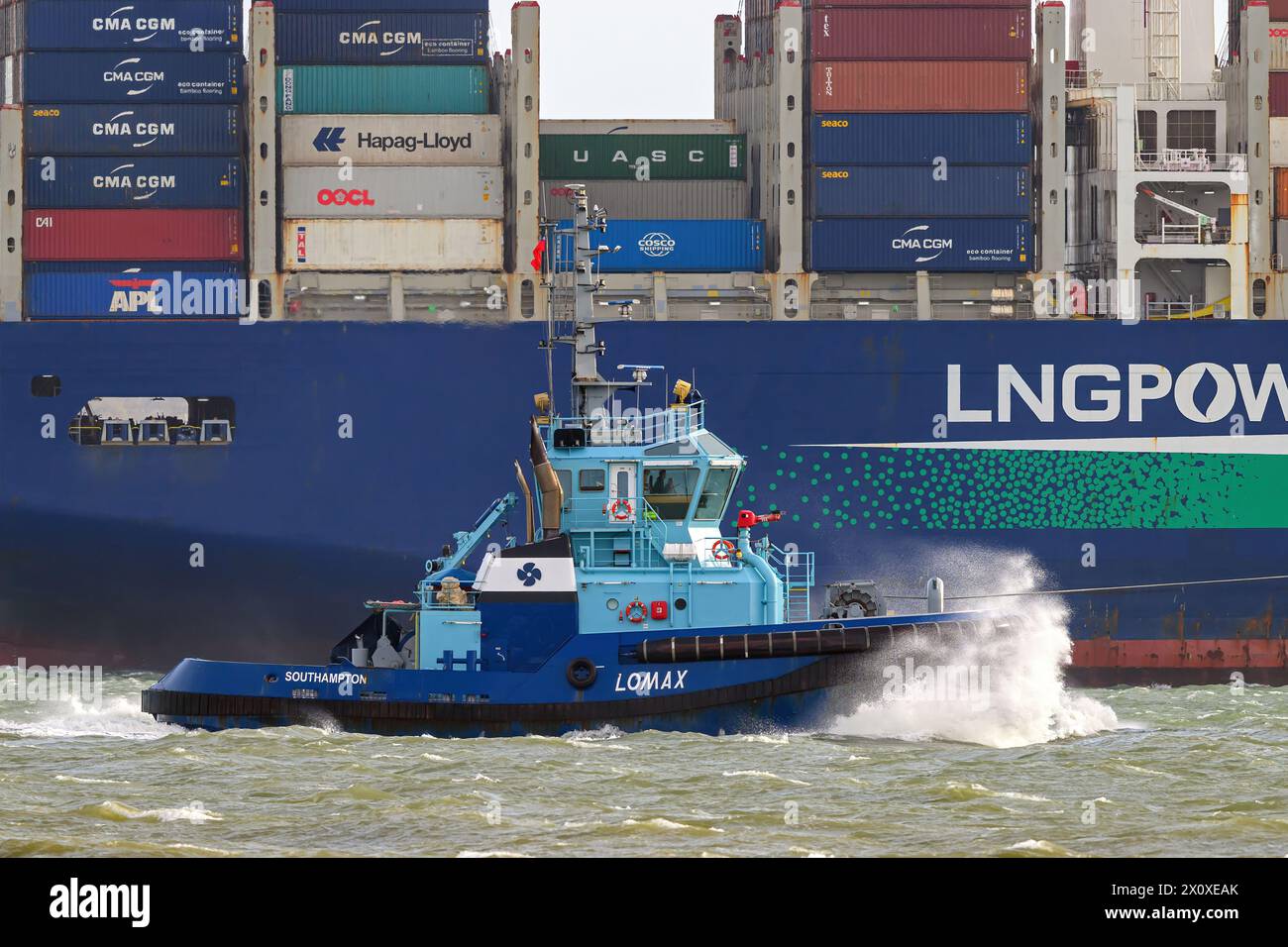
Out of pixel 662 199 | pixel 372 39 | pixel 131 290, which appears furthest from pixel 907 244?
pixel 131 290

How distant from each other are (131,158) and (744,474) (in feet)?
36.7

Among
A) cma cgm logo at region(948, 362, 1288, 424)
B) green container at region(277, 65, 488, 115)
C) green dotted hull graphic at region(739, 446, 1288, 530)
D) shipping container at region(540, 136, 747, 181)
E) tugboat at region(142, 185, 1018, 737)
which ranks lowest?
tugboat at region(142, 185, 1018, 737)

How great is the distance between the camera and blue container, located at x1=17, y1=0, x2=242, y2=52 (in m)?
34.5

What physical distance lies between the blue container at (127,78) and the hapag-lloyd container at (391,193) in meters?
2.03

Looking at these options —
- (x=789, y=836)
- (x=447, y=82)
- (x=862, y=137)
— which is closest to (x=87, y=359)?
(x=447, y=82)

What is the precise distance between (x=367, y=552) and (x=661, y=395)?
5291mm

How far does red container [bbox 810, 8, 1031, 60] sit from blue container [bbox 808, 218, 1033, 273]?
277cm

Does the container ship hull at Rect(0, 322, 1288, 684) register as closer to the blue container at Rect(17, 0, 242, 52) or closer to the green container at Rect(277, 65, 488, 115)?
the green container at Rect(277, 65, 488, 115)

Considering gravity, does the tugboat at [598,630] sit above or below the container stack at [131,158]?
below

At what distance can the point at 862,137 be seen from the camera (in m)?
34.5

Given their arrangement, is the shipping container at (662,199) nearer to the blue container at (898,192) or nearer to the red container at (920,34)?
the blue container at (898,192)

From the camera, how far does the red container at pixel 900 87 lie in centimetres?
3453

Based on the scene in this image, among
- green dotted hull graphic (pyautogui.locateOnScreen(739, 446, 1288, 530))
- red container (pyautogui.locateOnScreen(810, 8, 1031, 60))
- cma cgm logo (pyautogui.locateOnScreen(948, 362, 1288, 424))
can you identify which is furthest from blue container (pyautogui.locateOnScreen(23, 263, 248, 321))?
cma cgm logo (pyautogui.locateOnScreen(948, 362, 1288, 424))

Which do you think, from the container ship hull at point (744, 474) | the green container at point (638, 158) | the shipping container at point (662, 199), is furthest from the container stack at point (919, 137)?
the green container at point (638, 158)
